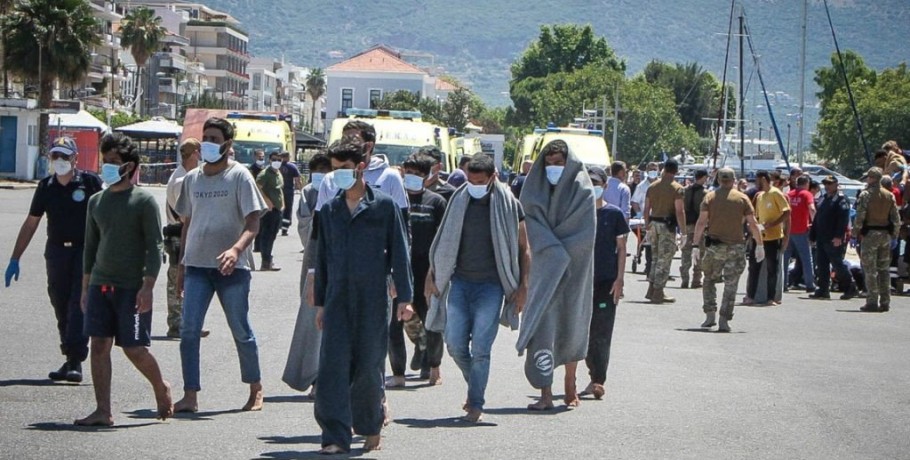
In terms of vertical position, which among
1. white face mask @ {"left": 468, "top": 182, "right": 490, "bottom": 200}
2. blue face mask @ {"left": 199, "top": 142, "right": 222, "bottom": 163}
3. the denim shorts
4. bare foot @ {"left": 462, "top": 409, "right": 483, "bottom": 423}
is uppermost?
blue face mask @ {"left": 199, "top": 142, "right": 222, "bottom": 163}

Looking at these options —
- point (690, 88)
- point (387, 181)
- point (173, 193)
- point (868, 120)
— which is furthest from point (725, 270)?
point (690, 88)

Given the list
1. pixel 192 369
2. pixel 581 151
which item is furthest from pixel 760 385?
pixel 581 151

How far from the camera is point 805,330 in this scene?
17.9 metres

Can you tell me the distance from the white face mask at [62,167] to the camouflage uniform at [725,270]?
8564 mm

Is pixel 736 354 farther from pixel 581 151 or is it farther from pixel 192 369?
pixel 581 151

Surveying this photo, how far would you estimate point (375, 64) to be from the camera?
152m

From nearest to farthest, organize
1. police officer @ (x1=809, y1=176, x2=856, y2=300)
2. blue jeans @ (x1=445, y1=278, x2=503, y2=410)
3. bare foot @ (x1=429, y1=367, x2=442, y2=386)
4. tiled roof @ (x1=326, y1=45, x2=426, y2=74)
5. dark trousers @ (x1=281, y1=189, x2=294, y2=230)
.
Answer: blue jeans @ (x1=445, y1=278, x2=503, y2=410), bare foot @ (x1=429, y1=367, x2=442, y2=386), police officer @ (x1=809, y1=176, x2=856, y2=300), dark trousers @ (x1=281, y1=189, x2=294, y2=230), tiled roof @ (x1=326, y1=45, x2=426, y2=74)

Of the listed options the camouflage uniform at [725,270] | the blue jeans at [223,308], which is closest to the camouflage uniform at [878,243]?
the camouflage uniform at [725,270]

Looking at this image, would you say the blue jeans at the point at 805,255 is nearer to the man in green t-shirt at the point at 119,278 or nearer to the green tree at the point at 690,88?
the man in green t-shirt at the point at 119,278

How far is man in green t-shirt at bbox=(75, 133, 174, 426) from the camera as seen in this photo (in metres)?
9.51

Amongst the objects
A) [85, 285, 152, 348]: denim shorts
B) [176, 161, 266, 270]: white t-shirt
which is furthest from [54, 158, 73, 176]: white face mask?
[85, 285, 152, 348]: denim shorts

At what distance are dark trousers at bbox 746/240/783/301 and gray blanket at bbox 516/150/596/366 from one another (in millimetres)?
10582

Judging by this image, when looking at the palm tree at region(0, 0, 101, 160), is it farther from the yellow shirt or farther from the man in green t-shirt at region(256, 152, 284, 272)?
the yellow shirt

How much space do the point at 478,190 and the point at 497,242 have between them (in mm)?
389
